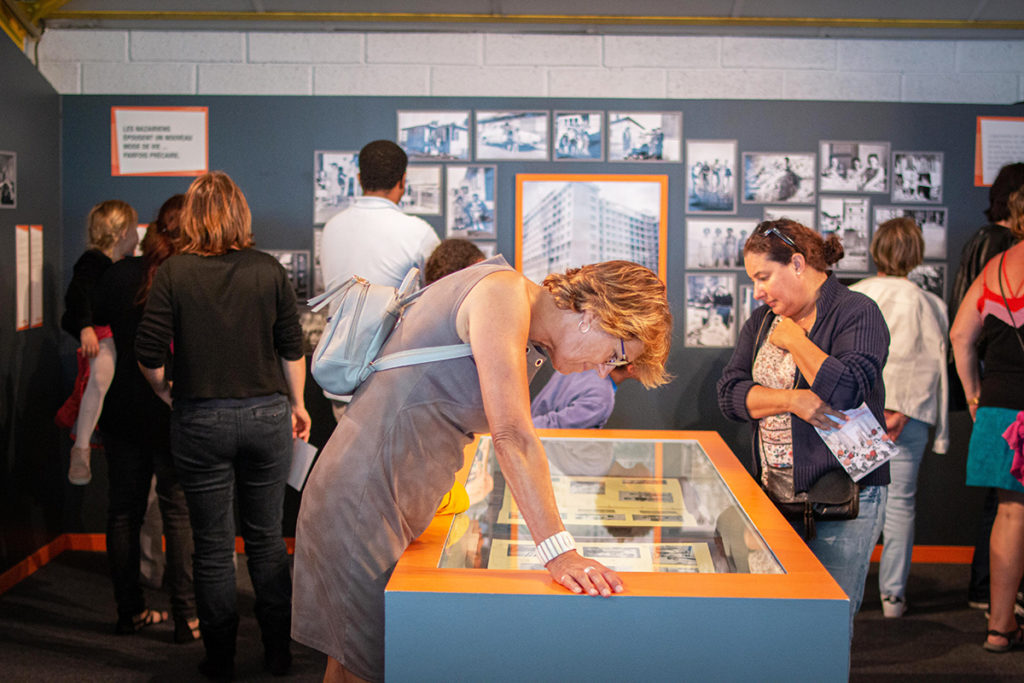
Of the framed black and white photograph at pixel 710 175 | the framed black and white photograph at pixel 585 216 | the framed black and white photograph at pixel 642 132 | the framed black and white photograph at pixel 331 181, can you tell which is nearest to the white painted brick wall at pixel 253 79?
the framed black and white photograph at pixel 331 181

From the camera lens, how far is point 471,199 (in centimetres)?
398

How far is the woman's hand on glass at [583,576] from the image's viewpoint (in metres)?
1.29

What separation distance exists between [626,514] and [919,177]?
2.93 m

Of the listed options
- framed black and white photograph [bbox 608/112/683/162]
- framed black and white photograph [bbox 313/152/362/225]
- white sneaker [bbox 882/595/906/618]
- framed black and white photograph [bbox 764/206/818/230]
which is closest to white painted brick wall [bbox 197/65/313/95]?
framed black and white photograph [bbox 313/152/362/225]

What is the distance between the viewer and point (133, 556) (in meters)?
3.09

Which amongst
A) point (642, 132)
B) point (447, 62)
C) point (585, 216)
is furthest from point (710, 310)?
point (447, 62)

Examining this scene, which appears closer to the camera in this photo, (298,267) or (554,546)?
(554,546)

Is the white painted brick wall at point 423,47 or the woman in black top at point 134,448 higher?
the white painted brick wall at point 423,47

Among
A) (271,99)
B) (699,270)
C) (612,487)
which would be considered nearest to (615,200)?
(699,270)

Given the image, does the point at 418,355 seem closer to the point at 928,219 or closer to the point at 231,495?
the point at 231,495

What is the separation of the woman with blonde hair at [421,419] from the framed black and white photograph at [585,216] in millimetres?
2356

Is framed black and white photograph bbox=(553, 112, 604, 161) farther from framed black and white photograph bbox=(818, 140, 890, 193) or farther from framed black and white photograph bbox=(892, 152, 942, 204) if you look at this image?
framed black and white photograph bbox=(892, 152, 942, 204)

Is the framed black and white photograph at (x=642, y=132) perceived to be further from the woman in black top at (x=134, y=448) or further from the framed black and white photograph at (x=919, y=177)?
the woman in black top at (x=134, y=448)

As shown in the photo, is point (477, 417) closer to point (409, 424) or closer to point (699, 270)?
point (409, 424)
